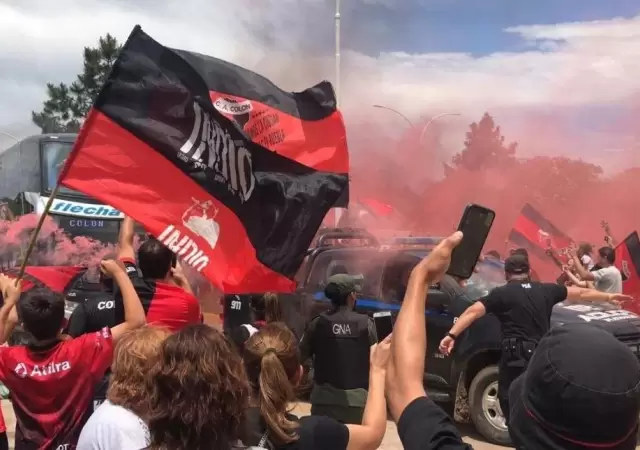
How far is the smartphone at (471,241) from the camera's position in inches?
117

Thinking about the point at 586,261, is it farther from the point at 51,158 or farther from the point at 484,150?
the point at 51,158

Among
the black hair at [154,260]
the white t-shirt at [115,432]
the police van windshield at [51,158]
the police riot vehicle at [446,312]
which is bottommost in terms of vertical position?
the police riot vehicle at [446,312]

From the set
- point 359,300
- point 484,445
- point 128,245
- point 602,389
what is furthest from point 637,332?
point 602,389

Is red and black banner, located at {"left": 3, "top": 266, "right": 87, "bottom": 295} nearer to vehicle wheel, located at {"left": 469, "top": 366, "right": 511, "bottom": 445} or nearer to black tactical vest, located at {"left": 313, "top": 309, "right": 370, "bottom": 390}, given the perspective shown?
black tactical vest, located at {"left": 313, "top": 309, "right": 370, "bottom": 390}

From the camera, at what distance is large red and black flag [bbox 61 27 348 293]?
4.10m

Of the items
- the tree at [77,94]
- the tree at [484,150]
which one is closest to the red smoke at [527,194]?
the tree at [484,150]

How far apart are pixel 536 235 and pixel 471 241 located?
31.3 ft

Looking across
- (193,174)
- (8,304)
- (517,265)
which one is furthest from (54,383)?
(517,265)

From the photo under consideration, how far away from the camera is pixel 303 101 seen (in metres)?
5.09

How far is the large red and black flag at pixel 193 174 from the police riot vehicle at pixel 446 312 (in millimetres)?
3053

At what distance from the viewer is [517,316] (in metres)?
5.74

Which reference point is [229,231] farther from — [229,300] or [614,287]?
[614,287]

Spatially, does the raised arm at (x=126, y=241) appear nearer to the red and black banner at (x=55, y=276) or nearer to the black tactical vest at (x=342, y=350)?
the black tactical vest at (x=342, y=350)

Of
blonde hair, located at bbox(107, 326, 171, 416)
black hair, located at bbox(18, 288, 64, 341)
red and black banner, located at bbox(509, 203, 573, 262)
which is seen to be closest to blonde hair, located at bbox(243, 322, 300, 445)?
blonde hair, located at bbox(107, 326, 171, 416)
